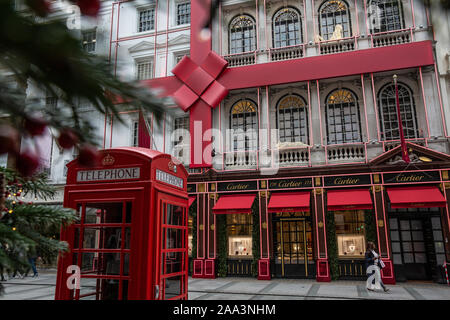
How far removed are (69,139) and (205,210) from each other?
15644 millimetres

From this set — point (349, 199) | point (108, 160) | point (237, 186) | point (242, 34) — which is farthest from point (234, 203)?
point (108, 160)

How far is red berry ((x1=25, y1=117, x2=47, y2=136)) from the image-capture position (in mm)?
1065

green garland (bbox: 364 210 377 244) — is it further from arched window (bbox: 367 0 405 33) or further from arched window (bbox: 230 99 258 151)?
arched window (bbox: 367 0 405 33)

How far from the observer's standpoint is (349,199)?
14266 millimetres

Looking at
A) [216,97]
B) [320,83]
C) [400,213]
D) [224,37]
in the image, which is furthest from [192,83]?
[400,213]

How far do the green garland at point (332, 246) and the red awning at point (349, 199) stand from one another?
0.92 meters

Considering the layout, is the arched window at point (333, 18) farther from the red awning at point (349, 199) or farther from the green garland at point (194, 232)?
the green garland at point (194, 232)

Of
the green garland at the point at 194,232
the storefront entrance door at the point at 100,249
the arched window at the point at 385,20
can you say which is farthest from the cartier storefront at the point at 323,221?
the storefront entrance door at the point at 100,249

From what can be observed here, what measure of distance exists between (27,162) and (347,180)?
15198 mm

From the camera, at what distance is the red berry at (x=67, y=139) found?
3.77 ft

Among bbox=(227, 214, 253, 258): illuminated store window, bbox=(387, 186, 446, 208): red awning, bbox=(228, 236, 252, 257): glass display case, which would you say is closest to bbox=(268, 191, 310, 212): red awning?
bbox=(227, 214, 253, 258): illuminated store window

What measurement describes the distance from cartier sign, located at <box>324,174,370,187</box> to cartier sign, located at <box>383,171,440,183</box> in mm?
792

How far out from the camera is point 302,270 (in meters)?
15.1

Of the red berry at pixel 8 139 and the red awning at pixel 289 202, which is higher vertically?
the red awning at pixel 289 202
